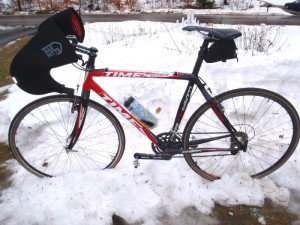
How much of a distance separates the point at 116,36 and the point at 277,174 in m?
7.35

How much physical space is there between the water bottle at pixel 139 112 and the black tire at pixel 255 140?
381 mm

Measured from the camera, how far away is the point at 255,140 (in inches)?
111

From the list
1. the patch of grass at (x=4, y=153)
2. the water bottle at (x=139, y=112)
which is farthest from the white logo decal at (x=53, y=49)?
the patch of grass at (x=4, y=153)

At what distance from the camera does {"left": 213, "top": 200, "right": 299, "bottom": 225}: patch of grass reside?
2.03 metres

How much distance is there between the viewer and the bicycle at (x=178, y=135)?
1.97 metres

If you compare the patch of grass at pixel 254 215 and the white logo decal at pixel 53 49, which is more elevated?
the white logo decal at pixel 53 49

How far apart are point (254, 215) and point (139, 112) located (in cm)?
152

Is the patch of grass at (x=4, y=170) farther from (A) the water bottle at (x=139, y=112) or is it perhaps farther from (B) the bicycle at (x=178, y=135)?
(A) the water bottle at (x=139, y=112)

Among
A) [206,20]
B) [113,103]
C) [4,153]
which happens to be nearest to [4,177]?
[4,153]

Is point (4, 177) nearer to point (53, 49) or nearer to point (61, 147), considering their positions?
point (61, 147)

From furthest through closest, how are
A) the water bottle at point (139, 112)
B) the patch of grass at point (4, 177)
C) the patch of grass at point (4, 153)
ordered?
the patch of grass at point (4, 153) → the patch of grass at point (4, 177) → the water bottle at point (139, 112)

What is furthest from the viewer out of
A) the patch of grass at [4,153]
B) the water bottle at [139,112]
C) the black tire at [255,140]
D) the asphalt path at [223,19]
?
the asphalt path at [223,19]

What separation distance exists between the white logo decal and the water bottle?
2.47ft

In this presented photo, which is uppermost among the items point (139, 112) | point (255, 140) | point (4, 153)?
point (139, 112)
